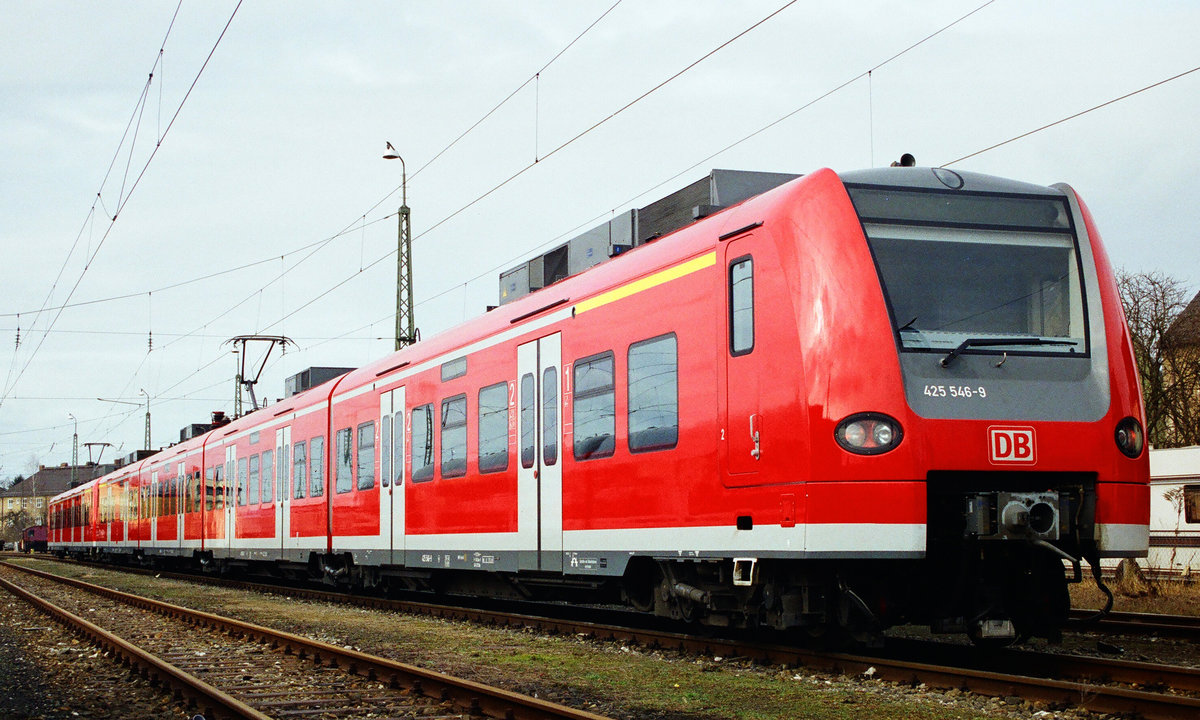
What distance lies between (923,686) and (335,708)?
11.9 ft

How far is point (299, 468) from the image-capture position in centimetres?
2100

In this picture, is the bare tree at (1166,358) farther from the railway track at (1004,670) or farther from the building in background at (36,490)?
the building in background at (36,490)

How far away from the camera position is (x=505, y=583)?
13.9 m

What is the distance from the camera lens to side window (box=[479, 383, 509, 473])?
1299 cm

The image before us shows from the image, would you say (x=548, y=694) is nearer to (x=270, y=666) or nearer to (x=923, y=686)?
(x=923, y=686)

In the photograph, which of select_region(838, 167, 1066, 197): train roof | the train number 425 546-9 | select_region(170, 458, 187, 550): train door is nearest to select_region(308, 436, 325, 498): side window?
select_region(170, 458, 187, 550): train door

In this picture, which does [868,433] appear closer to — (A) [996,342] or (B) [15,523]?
(A) [996,342]

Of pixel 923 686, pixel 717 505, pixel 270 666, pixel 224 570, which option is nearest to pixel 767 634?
pixel 717 505

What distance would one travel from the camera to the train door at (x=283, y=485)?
2144 centimetres

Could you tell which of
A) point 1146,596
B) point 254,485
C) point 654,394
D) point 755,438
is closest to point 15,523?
point 254,485

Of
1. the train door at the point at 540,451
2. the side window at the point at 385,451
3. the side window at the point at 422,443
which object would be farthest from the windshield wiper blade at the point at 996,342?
the side window at the point at 385,451

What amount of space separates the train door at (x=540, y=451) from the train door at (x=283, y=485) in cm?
987

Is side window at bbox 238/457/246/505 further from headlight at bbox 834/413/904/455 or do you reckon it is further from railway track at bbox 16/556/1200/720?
headlight at bbox 834/413/904/455

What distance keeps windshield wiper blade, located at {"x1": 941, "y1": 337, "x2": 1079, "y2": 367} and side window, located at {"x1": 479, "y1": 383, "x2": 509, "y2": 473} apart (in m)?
5.65
